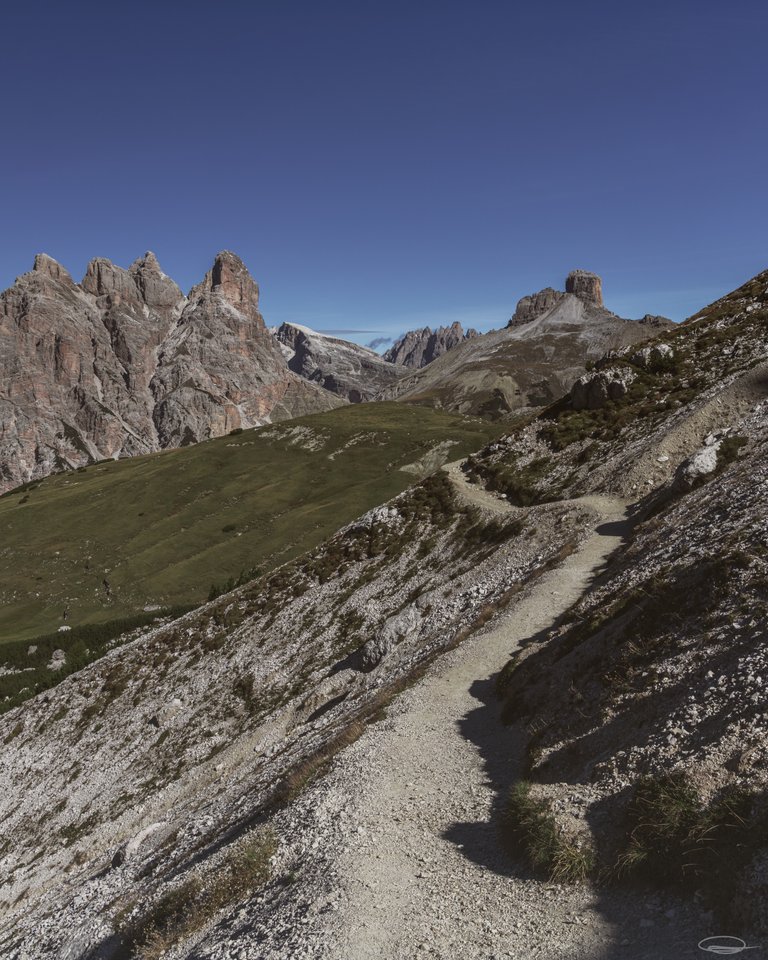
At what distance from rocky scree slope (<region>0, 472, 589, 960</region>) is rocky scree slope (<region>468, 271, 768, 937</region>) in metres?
8.00

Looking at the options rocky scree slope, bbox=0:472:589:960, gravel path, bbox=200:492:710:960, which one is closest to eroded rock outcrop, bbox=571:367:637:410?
rocky scree slope, bbox=0:472:589:960

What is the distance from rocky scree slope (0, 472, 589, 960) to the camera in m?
27.2

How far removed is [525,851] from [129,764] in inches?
1693

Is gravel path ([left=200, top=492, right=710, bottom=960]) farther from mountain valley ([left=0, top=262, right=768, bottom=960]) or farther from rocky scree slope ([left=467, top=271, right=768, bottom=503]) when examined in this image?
rocky scree slope ([left=467, top=271, right=768, bottom=503])

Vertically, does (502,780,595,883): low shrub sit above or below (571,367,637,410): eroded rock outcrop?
below

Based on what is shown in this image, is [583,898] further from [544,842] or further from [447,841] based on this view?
[447,841]

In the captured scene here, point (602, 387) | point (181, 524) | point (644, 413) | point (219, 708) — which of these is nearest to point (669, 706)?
point (219, 708)

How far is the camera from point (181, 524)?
501 ft

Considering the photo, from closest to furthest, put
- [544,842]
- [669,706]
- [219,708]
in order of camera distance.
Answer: [544,842]
[669,706]
[219,708]

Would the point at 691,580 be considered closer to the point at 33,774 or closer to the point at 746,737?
the point at 746,737

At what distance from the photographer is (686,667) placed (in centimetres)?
1727

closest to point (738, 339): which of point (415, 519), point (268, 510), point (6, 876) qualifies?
point (415, 519)

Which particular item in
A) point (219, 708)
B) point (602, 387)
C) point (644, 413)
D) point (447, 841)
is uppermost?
point (602, 387)
